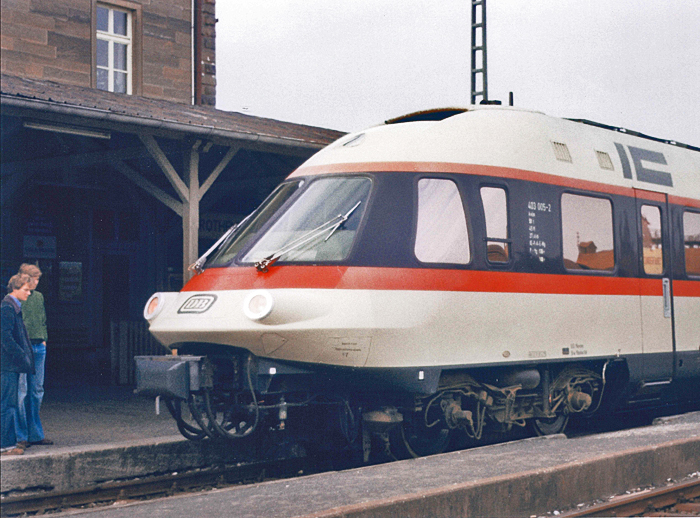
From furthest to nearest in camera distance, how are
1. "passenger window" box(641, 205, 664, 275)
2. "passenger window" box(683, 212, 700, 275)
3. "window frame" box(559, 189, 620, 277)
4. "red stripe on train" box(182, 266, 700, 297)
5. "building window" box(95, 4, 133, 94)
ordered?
"building window" box(95, 4, 133, 94), "passenger window" box(683, 212, 700, 275), "passenger window" box(641, 205, 664, 275), "window frame" box(559, 189, 620, 277), "red stripe on train" box(182, 266, 700, 297)

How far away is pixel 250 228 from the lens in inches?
351

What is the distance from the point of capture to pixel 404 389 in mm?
8023

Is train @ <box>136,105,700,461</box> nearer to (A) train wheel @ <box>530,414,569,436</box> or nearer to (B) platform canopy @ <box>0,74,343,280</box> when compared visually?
(A) train wheel @ <box>530,414,569,436</box>

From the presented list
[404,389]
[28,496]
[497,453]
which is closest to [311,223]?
[404,389]

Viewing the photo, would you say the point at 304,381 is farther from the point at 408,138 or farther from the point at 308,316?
the point at 408,138

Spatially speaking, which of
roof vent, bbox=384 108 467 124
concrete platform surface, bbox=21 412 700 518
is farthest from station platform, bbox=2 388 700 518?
roof vent, bbox=384 108 467 124

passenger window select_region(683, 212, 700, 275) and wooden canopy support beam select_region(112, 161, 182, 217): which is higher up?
wooden canopy support beam select_region(112, 161, 182, 217)

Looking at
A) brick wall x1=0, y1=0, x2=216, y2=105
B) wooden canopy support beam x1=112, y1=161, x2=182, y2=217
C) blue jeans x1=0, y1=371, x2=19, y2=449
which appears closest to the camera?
blue jeans x1=0, y1=371, x2=19, y2=449

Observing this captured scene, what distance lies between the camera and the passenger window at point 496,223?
8750 millimetres

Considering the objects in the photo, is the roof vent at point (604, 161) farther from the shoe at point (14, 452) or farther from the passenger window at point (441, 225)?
the shoe at point (14, 452)

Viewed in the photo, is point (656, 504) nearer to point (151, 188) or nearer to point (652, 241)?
point (652, 241)

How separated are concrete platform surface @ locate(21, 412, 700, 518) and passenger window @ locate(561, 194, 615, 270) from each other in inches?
76.5

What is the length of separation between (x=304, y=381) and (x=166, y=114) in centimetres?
433

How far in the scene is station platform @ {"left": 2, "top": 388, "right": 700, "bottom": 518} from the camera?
616 cm
